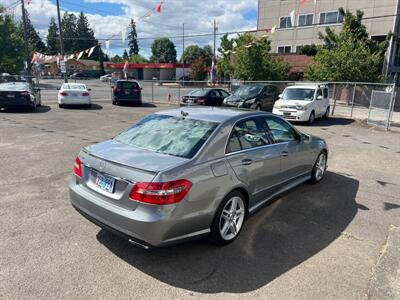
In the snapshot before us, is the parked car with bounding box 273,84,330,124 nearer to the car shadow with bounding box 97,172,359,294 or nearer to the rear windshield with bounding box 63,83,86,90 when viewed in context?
the car shadow with bounding box 97,172,359,294

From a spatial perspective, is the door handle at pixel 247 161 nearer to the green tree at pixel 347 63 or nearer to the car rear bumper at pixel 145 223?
the car rear bumper at pixel 145 223

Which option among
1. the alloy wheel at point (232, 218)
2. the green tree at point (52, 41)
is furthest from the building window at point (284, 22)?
the green tree at point (52, 41)

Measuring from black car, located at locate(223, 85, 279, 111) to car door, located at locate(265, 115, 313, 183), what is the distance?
Result: 10.9 m

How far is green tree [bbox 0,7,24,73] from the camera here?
123 ft

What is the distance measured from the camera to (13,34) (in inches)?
1543

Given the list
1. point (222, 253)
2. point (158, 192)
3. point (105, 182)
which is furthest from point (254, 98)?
point (158, 192)

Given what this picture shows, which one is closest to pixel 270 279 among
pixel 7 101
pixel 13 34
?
pixel 7 101

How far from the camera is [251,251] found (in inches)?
149

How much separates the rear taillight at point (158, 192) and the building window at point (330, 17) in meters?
37.1

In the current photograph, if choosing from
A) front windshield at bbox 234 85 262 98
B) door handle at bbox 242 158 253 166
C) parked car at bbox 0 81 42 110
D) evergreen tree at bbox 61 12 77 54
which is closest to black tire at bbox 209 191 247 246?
door handle at bbox 242 158 253 166

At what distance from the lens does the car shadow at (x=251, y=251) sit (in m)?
3.25

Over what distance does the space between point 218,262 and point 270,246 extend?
0.74m

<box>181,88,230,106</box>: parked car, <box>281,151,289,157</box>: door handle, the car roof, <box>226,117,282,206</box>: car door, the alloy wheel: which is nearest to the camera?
the alloy wheel

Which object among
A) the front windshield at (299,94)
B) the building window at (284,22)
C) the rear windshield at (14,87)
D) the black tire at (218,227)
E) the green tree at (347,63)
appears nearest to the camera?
the black tire at (218,227)
